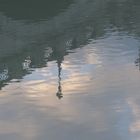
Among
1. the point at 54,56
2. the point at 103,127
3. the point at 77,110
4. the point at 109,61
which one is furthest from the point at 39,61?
the point at 103,127

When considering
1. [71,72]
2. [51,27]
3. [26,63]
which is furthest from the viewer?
[51,27]

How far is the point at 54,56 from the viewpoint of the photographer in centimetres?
2725

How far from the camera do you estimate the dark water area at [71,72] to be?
1812cm

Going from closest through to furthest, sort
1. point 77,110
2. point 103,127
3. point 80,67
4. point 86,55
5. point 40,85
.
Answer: point 103,127, point 77,110, point 40,85, point 80,67, point 86,55

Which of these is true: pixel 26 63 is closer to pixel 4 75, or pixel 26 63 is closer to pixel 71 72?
pixel 4 75

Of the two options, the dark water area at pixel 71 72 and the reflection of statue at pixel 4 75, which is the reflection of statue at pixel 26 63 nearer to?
the dark water area at pixel 71 72

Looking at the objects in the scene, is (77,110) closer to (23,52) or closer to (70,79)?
(70,79)

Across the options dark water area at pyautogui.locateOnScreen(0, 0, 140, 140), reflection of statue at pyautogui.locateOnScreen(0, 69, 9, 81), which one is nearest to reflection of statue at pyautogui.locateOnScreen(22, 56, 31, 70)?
dark water area at pyautogui.locateOnScreen(0, 0, 140, 140)

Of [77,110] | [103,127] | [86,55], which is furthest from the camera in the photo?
[86,55]

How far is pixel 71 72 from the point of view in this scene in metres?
24.2

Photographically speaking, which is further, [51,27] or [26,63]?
[51,27]

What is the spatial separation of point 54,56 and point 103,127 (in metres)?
9.86

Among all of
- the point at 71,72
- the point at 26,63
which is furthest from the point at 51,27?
the point at 71,72

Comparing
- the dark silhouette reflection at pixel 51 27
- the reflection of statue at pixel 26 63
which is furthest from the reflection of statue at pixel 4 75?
the reflection of statue at pixel 26 63
